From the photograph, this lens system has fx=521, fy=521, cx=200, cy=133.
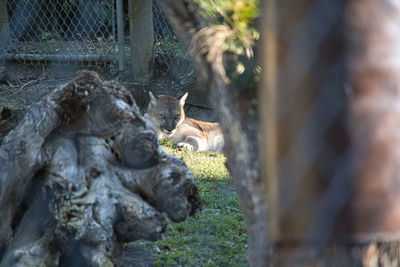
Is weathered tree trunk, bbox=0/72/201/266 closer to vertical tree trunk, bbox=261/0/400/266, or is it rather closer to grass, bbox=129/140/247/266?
grass, bbox=129/140/247/266

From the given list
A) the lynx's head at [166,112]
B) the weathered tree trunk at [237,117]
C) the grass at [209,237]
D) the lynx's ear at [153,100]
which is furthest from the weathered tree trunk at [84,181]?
the lynx's head at [166,112]

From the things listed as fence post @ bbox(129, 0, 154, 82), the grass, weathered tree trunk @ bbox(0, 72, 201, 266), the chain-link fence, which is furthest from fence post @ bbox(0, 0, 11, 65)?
weathered tree trunk @ bbox(0, 72, 201, 266)

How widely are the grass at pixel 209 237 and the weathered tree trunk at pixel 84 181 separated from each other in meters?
0.46

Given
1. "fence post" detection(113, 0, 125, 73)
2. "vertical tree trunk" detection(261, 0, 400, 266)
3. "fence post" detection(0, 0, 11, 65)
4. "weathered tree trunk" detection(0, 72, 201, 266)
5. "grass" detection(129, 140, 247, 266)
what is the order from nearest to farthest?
"vertical tree trunk" detection(261, 0, 400, 266) → "weathered tree trunk" detection(0, 72, 201, 266) → "grass" detection(129, 140, 247, 266) → "fence post" detection(113, 0, 125, 73) → "fence post" detection(0, 0, 11, 65)

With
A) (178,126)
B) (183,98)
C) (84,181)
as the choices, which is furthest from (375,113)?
(178,126)

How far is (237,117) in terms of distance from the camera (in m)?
1.84

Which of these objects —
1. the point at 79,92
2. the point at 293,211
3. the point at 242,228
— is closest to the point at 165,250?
the point at 242,228

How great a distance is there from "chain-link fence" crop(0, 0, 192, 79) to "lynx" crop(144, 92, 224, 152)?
507mm

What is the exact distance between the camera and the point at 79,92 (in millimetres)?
2484

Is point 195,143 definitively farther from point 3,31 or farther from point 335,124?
point 335,124

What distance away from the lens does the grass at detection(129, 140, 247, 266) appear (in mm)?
2924

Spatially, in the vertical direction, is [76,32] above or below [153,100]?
above

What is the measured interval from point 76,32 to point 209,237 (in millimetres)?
4679

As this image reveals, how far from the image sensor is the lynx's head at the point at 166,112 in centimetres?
685
